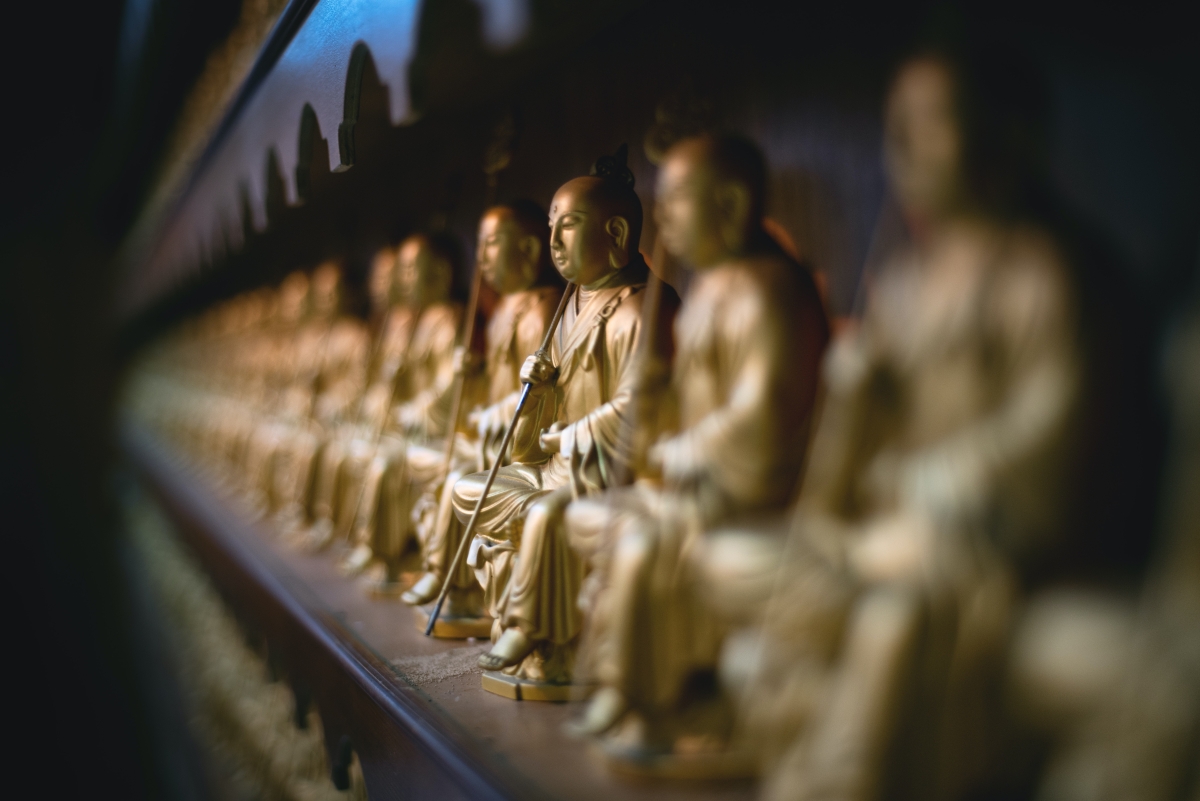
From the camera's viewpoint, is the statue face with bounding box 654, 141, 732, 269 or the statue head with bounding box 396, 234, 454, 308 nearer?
the statue face with bounding box 654, 141, 732, 269

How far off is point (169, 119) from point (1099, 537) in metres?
6.98

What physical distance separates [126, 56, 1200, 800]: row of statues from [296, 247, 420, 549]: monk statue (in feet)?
2.90

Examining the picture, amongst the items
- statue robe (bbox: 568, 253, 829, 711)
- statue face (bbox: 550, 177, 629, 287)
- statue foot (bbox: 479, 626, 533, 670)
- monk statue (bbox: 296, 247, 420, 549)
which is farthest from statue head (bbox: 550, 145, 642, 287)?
monk statue (bbox: 296, 247, 420, 549)

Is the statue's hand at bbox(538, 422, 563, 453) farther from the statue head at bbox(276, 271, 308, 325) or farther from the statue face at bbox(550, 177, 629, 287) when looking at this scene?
the statue head at bbox(276, 271, 308, 325)

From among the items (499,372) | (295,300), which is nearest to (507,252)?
(499,372)

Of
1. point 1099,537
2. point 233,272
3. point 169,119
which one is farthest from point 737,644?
point 169,119

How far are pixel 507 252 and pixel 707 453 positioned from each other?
1.12 metres

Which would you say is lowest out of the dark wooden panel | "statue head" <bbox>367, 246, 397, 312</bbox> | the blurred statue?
the dark wooden panel

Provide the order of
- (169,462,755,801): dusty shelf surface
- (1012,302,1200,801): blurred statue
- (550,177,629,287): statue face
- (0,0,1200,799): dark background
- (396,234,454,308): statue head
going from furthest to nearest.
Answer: (396,234,454,308): statue head → (550,177,629,287): statue face → (169,462,755,801): dusty shelf surface → (0,0,1200,799): dark background → (1012,302,1200,801): blurred statue

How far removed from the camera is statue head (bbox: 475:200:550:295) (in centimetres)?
235

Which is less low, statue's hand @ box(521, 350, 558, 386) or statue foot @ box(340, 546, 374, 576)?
statue's hand @ box(521, 350, 558, 386)

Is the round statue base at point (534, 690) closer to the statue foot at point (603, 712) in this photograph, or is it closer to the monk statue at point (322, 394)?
the statue foot at point (603, 712)

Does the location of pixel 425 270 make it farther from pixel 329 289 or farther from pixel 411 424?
pixel 329 289

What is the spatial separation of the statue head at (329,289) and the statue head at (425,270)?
964 mm
